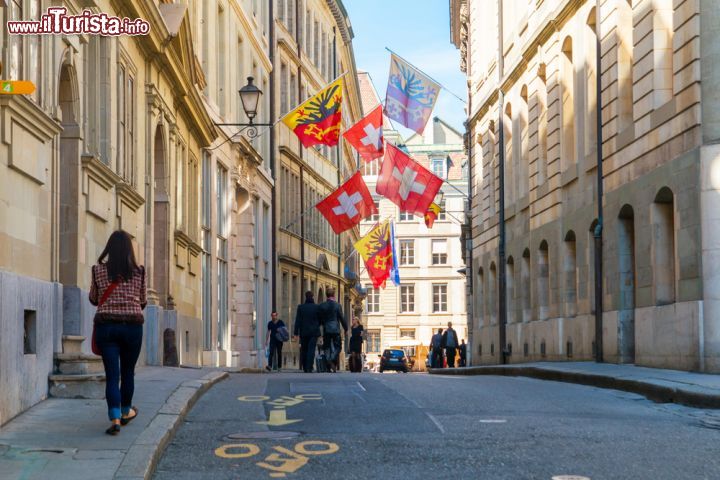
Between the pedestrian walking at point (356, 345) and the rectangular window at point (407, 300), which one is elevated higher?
the rectangular window at point (407, 300)

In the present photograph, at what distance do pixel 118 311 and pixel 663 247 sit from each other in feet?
46.0

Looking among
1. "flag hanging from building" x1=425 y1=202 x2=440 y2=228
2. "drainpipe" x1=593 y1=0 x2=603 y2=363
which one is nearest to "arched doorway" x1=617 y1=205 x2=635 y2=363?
"drainpipe" x1=593 y1=0 x2=603 y2=363

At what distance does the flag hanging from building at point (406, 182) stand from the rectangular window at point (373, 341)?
6420 centimetres

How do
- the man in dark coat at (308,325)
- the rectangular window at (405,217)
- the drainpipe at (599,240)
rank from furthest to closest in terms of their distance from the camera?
the rectangular window at (405,217)
the man in dark coat at (308,325)
the drainpipe at (599,240)

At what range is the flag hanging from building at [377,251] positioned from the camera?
4622cm

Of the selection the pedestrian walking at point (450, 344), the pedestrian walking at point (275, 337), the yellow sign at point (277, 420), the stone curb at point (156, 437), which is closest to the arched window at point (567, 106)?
the pedestrian walking at point (275, 337)

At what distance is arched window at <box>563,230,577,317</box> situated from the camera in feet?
98.5

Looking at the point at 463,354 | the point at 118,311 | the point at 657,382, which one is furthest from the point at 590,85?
the point at 463,354

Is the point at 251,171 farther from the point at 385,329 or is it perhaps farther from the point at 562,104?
the point at 385,329

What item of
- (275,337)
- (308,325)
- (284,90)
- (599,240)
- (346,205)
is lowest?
(275,337)

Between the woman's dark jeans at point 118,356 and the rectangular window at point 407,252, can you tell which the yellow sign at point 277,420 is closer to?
the woman's dark jeans at point 118,356

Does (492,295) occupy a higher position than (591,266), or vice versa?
(591,266)

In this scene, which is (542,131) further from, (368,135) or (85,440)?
(85,440)

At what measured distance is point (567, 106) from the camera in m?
30.8
